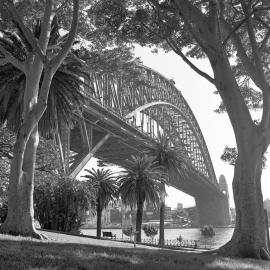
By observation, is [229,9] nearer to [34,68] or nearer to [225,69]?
[225,69]

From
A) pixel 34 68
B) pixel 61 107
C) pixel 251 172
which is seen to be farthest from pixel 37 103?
pixel 61 107

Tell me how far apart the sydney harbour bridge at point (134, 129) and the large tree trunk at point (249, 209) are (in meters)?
6.69

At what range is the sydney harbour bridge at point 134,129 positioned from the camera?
139 feet

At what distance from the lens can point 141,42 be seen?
52.7 feet

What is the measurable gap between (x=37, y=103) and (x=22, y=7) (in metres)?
4.79

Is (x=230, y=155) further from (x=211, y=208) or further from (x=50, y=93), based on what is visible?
(x=211, y=208)

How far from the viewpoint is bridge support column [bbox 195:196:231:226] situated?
120 m

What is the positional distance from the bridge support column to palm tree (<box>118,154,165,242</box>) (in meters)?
79.5

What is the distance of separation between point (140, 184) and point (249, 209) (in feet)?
91.5

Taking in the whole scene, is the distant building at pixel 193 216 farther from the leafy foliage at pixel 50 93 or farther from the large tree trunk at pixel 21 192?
the large tree trunk at pixel 21 192

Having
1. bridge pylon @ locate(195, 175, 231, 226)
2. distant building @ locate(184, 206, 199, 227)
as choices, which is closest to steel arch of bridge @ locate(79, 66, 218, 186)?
bridge pylon @ locate(195, 175, 231, 226)

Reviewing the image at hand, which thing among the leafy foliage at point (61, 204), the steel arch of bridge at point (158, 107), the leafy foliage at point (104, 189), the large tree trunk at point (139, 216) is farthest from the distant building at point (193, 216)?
the leafy foliage at point (61, 204)

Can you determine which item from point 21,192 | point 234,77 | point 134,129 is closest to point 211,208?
point 134,129

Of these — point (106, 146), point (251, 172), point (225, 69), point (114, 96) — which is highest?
point (114, 96)
